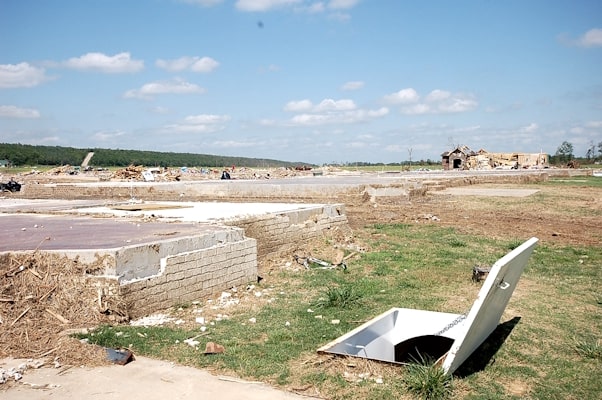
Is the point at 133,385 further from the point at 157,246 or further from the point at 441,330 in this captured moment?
the point at 441,330

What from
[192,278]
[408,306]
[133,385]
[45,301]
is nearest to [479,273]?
[408,306]

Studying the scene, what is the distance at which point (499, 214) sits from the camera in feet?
61.4

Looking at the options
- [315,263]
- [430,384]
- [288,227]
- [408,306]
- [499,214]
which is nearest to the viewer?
[430,384]

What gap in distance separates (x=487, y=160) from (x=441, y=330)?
2464 inches

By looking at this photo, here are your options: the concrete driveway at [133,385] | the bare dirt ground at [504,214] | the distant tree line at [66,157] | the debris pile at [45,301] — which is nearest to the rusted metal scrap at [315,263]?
the debris pile at [45,301]

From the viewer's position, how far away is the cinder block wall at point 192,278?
272 inches

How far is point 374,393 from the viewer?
15.4 feet

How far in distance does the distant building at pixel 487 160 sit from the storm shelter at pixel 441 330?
197 feet

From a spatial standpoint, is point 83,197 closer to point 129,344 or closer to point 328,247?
point 328,247

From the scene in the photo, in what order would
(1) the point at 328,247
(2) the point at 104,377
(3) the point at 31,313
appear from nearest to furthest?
1. (2) the point at 104,377
2. (3) the point at 31,313
3. (1) the point at 328,247

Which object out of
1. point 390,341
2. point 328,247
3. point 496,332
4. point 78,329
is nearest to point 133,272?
point 78,329

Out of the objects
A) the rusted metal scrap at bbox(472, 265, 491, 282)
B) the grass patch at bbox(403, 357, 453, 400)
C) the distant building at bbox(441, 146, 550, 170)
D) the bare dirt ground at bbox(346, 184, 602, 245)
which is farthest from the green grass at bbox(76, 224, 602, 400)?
the distant building at bbox(441, 146, 550, 170)

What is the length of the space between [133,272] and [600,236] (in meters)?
11.9

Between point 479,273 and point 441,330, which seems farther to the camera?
point 479,273
